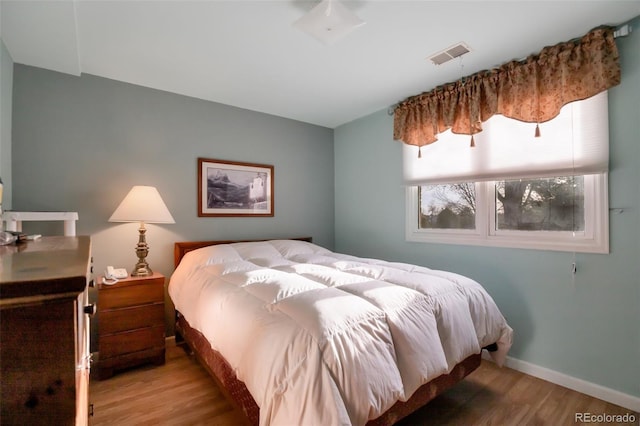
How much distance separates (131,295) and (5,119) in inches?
60.1

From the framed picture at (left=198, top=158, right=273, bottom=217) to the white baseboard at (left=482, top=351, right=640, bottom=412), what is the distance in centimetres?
277

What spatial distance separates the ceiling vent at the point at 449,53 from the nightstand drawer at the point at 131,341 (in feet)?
10.1

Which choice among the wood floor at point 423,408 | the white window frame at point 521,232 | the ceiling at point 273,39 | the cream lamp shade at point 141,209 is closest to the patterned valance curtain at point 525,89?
the ceiling at point 273,39

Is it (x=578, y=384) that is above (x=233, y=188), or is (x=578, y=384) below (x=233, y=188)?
below

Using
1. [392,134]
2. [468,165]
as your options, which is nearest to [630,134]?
[468,165]

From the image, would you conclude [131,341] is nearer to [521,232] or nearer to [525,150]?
[521,232]

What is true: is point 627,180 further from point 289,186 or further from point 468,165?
point 289,186

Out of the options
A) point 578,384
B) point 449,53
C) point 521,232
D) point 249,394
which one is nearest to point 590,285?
point 521,232

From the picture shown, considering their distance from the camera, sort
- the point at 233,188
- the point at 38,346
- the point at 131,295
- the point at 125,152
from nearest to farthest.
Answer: the point at 38,346
the point at 131,295
the point at 125,152
the point at 233,188

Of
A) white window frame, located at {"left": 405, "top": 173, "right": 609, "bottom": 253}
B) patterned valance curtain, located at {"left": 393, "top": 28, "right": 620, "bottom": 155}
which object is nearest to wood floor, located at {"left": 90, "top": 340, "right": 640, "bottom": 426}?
white window frame, located at {"left": 405, "top": 173, "right": 609, "bottom": 253}

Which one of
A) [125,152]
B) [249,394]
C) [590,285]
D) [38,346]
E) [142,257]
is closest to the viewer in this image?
[38,346]

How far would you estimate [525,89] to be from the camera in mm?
2223

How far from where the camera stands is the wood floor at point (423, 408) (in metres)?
1.75

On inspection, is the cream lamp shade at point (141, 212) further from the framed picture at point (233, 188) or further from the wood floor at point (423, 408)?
the wood floor at point (423, 408)
